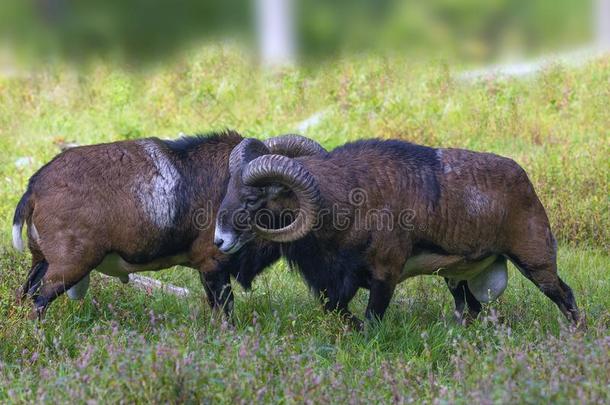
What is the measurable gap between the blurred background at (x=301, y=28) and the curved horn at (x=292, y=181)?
5.08 m

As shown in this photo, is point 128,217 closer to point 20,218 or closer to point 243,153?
point 20,218

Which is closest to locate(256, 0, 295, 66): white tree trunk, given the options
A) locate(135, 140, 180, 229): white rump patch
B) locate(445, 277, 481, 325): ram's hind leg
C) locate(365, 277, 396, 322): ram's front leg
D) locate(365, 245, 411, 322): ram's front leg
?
locate(135, 140, 180, 229): white rump patch

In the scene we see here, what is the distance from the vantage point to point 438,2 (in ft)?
45.0

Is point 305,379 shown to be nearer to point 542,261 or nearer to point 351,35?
point 542,261

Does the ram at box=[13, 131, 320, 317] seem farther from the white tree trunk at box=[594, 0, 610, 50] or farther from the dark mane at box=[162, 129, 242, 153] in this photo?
the white tree trunk at box=[594, 0, 610, 50]

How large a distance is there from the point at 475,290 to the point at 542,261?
2.37 ft

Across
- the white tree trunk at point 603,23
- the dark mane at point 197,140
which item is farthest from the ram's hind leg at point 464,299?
the white tree trunk at point 603,23

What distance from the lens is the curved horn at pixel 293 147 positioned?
8992 mm

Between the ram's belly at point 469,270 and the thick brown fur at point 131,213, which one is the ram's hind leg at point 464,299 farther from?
the thick brown fur at point 131,213

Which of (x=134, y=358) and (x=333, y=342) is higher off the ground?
(x=134, y=358)

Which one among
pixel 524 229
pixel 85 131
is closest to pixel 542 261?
pixel 524 229

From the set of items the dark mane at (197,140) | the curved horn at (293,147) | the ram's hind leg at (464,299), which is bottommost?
the ram's hind leg at (464,299)

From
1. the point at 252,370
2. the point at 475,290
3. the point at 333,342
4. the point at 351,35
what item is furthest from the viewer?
the point at 351,35

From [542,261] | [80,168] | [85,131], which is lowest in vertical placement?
[85,131]
